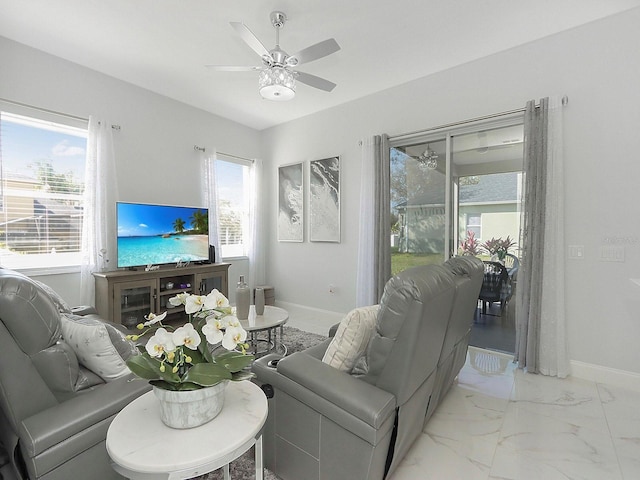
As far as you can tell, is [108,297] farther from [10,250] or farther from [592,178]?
[592,178]

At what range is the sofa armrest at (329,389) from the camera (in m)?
1.20

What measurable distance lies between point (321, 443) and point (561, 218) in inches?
105

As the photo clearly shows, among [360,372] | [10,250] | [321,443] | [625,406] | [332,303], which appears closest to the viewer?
[321,443]

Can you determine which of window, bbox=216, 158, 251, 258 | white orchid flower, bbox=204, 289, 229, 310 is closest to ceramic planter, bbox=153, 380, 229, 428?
white orchid flower, bbox=204, 289, 229, 310

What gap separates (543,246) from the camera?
2.74 meters

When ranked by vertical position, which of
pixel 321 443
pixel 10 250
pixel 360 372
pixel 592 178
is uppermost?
pixel 592 178

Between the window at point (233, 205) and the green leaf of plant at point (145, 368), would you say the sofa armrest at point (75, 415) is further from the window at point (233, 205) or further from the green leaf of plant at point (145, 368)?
the window at point (233, 205)

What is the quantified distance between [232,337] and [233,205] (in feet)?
13.7

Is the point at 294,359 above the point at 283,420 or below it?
above

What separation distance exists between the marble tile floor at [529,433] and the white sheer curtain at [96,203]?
11.2ft

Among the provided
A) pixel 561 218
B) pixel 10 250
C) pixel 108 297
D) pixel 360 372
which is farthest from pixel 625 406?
pixel 10 250

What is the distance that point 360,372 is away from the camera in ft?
4.82

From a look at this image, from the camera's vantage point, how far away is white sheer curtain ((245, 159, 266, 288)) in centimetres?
504

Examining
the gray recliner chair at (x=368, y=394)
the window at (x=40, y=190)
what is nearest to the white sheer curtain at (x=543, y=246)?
the gray recliner chair at (x=368, y=394)
